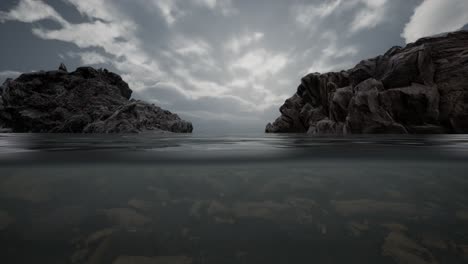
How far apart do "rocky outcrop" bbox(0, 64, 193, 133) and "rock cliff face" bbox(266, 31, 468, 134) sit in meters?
47.8

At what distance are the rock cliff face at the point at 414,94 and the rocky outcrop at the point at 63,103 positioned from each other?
1882 inches

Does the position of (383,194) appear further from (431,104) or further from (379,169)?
(431,104)

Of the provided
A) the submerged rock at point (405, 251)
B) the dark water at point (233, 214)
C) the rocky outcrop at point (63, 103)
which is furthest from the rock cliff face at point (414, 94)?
the rocky outcrop at point (63, 103)

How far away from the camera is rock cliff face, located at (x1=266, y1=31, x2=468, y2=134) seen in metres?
35.0

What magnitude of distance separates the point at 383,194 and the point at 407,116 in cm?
4278

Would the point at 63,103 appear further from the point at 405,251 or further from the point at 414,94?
the point at 405,251

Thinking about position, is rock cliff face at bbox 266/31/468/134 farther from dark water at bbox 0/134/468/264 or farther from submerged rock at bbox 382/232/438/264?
submerged rock at bbox 382/232/438/264

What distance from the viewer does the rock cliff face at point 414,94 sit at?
3497cm

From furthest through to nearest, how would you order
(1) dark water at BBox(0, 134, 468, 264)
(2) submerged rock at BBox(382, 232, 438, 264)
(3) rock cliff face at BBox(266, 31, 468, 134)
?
(3) rock cliff face at BBox(266, 31, 468, 134) → (1) dark water at BBox(0, 134, 468, 264) → (2) submerged rock at BBox(382, 232, 438, 264)

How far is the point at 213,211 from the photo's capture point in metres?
2.70

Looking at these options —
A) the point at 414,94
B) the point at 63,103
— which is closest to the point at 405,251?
the point at 414,94

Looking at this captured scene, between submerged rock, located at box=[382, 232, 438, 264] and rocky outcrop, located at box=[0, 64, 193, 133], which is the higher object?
rocky outcrop, located at box=[0, 64, 193, 133]

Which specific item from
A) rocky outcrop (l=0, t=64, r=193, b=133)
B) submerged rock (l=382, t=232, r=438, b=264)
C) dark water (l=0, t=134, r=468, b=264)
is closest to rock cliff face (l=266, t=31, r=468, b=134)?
dark water (l=0, t=134, r=468, b=264)

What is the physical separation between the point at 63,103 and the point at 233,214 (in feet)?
337
